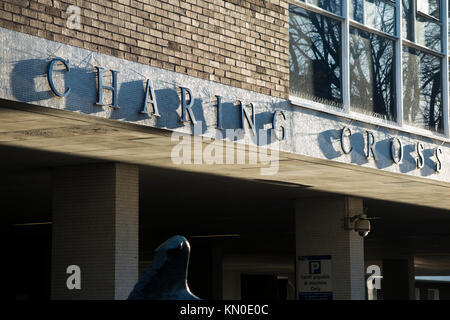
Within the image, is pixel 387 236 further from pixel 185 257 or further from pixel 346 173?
pixel 185 257

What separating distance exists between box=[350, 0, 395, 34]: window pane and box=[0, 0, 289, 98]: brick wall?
198 cm

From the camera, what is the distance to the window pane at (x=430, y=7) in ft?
59.7

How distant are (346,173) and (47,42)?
7155 mm

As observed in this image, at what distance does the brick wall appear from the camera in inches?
448

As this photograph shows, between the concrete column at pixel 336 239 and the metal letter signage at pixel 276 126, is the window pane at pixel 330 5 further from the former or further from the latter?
the concrete column at pixel 336 239

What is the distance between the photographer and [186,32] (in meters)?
13.3

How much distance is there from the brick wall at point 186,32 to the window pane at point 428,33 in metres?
4.06

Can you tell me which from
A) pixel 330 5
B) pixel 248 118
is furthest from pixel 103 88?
pixel 330 5

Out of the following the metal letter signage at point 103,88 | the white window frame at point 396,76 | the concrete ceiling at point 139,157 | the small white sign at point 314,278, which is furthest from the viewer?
the small white sign at point 314,278

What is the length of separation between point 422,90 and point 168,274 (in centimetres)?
1105

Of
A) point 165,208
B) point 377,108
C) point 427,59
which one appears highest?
point 427,59

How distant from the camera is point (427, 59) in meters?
18.4

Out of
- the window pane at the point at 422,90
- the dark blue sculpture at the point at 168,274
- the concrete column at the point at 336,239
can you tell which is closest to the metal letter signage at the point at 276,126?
the window pane at the point at 422,90
